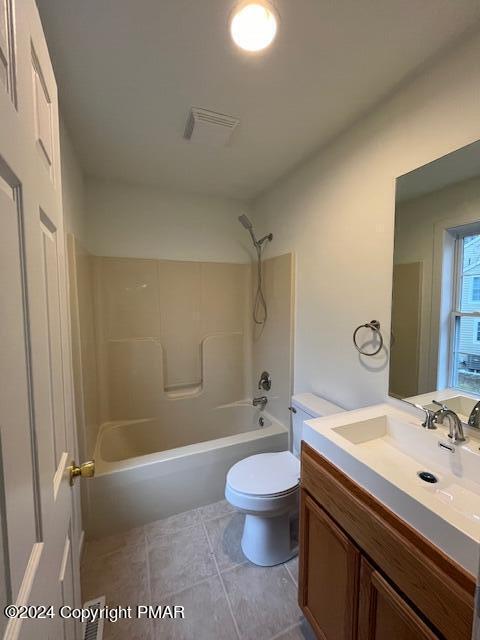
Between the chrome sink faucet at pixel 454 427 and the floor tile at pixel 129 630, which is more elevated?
the chrome sink faucet at pixel 454 427

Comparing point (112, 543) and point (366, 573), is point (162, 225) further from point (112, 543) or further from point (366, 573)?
point (366, 573)

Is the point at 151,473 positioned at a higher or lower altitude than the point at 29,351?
lower

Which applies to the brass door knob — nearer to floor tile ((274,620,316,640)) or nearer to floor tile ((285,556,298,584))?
floor tile ((274,620,316,640))

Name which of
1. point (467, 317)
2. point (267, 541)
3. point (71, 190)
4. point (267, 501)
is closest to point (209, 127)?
point (71, 190)

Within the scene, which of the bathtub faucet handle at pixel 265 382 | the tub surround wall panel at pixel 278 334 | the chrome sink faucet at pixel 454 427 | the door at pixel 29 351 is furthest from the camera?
the bathtub faucet handle at pixel 265 382

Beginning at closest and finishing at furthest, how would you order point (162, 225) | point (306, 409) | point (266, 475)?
1. point (266, 475)
2. point (306, 409)
3. point (162, 225)

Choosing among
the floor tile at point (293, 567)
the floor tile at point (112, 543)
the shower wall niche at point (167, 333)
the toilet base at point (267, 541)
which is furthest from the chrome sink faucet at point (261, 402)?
the floor tile at point (112, 543)

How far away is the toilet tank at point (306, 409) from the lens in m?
1.66

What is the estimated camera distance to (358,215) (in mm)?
1521

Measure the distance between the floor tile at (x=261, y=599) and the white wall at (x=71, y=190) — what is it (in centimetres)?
204

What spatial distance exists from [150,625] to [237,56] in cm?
248

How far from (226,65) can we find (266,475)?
201 centimetres

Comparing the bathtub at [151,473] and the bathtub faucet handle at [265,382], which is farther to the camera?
the bathtub faucet handle at [265,382]

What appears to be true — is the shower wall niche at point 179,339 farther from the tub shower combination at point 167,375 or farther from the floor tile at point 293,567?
the floor tile at point 293,567
